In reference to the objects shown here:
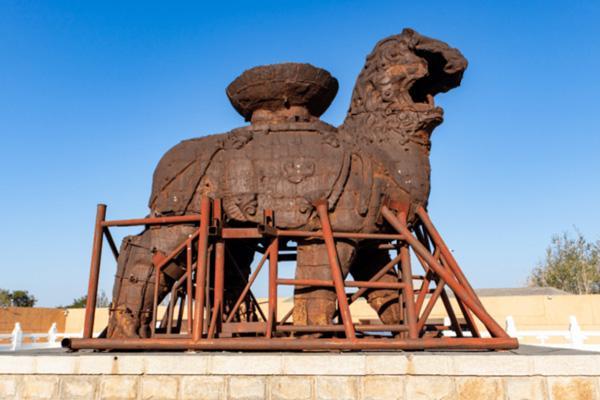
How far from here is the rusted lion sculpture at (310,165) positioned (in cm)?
650

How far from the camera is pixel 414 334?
582cm

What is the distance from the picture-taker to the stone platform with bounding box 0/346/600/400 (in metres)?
4.59

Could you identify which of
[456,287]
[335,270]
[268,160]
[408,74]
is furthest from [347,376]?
[408,74]

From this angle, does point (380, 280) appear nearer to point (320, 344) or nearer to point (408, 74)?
point (320, 344)

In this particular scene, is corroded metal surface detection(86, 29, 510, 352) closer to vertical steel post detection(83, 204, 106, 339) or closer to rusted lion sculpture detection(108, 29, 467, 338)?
rusted lion sculpture detection(108, 29, 467, 338)

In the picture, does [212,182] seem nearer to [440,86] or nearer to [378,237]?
[378,237]

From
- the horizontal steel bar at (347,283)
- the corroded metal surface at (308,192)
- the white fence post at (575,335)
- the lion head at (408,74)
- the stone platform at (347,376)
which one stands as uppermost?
the lion head at (408,74)

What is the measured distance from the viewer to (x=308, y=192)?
6.53 meters

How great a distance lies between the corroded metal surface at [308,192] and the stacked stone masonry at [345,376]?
899 mm

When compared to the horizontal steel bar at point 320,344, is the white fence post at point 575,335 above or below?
above

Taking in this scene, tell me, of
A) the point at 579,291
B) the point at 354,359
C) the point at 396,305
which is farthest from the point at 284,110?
the point at 579,291

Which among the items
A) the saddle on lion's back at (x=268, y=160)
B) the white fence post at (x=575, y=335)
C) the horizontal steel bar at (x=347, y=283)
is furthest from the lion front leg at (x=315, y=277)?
the white fence post at (x=575, y=335)

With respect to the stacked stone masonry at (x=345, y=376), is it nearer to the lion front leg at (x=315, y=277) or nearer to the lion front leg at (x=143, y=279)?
the lion front leg at (x=315, y=277)

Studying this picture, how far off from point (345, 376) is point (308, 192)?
8.28 feet
